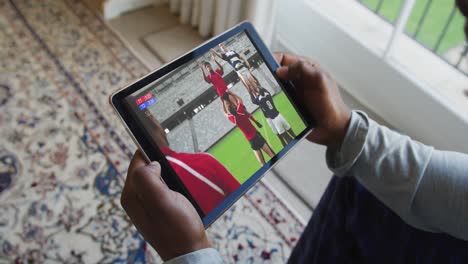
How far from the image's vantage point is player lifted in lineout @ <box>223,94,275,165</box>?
64 centimetres

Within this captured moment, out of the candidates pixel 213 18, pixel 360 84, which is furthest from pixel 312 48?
pixel 213 18

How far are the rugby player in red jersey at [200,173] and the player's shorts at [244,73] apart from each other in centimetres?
16

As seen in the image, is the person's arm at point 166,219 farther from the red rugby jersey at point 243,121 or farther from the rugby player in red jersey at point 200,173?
the red rugby jersey at point 243,121

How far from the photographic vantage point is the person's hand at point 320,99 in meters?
0.69

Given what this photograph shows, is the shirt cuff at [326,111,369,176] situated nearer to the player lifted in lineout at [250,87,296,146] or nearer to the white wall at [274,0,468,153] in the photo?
the player lifted in lineout at [250,87,296,146]

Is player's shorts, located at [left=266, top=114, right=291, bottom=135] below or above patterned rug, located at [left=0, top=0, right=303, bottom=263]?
above

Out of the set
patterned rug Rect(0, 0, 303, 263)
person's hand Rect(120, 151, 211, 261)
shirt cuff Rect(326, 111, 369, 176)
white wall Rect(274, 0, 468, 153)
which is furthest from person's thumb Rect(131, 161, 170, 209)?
white wall Rect(274, 0, 468, 153)

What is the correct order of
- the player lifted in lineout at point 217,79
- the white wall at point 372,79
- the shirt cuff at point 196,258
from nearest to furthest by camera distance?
the shirt cuff at point 196,258 < the player lifted in lineout at point 217,79 < the white wall at point 372,79

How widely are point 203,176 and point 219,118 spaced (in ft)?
0.35

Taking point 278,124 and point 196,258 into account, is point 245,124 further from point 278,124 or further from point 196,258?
point 196,258

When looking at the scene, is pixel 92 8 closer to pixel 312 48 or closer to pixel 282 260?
pixel 312 48

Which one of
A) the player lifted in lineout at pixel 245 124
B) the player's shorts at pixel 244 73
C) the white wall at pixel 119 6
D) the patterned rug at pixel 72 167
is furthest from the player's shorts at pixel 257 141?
the white wall at pixel 119 6

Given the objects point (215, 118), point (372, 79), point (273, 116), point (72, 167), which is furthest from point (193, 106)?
point (372, 79)

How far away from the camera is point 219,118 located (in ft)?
2.07
